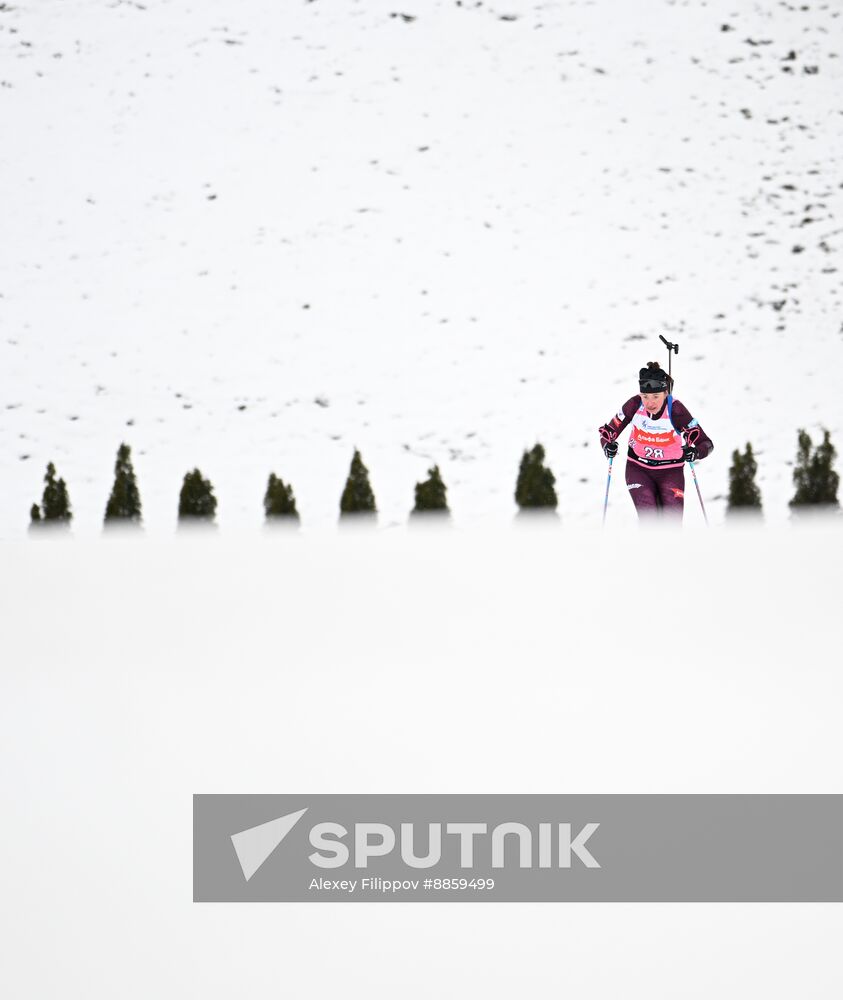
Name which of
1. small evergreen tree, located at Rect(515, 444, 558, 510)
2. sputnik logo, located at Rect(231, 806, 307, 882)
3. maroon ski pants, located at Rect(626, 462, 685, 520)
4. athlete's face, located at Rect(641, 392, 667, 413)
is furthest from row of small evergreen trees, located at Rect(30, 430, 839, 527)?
sputnik logo, located at Rect(231, 806, 307, 882)

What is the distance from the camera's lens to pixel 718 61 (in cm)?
2061

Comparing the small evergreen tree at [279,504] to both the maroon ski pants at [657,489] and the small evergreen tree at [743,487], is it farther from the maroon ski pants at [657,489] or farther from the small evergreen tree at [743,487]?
the maroon ski pants at [657,489]

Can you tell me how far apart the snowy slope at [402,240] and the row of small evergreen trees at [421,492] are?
1.97 m

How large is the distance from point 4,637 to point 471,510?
9.77 meters

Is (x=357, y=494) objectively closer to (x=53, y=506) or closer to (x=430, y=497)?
(x=430, y=497)

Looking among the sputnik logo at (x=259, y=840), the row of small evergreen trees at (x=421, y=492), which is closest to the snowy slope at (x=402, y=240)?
the row of small evergreen trees at (x=421, y=492)

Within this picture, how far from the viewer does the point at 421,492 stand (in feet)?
44.8

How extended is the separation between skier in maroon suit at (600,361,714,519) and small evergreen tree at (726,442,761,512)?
4.80 m

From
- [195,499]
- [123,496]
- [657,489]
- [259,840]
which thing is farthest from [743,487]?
[259,840]

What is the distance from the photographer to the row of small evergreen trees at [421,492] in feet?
43.8

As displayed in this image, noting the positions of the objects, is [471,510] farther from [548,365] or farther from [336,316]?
[336,316]

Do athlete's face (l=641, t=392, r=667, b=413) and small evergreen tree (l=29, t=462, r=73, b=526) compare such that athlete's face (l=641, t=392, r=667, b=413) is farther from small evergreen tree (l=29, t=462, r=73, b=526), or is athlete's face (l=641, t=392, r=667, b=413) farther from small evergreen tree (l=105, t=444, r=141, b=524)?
small evergreen tree (l=29, t=462, r=73, b=526)

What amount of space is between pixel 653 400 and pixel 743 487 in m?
5.27

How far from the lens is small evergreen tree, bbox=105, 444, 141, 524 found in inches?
538
